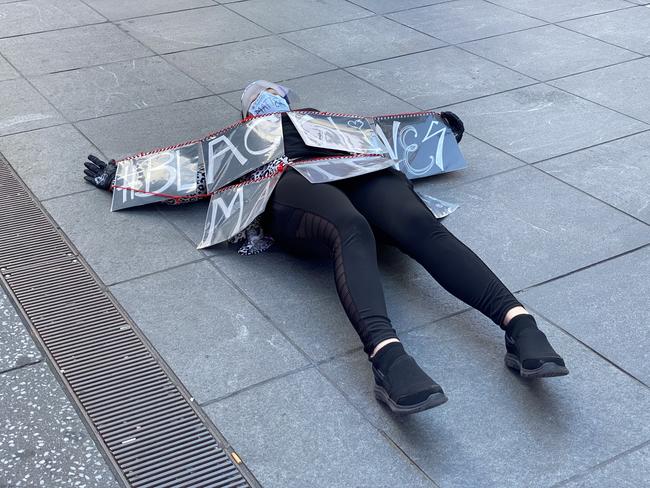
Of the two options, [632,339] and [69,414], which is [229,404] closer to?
[69,414]

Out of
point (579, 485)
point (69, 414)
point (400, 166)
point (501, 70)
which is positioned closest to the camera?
point (579, 485)

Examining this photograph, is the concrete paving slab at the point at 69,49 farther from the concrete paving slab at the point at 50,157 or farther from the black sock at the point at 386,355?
the black sock at the point at 386,355

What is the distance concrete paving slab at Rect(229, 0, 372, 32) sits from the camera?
25.3 ft

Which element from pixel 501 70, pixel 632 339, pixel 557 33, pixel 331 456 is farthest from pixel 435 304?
pixel 557 33

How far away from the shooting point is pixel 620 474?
10.2 feet

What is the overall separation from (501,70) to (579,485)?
165 inches

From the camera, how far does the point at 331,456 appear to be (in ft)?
10.5

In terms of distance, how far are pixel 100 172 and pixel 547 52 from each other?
3765mm

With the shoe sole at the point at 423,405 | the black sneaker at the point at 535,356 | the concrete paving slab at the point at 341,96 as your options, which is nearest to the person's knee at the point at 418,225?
the black sneaker at the point at 535,356

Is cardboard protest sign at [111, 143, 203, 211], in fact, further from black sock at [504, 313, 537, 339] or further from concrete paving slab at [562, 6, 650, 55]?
concrete paving slab at [562, 6, 650, 55]

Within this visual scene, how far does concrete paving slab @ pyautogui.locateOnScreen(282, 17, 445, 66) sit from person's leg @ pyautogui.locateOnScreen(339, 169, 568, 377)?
2.88m

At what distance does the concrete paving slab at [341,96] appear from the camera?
6016 millimetres

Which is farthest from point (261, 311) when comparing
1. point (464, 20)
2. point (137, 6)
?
point (137, 6)

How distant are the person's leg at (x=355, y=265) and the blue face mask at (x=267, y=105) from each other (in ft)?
2.25
